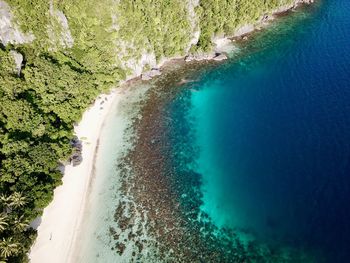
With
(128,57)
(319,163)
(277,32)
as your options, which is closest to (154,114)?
(128,57)

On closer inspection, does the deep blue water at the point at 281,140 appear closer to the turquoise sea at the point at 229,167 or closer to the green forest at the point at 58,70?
the turquoise sea at the point at 229,167

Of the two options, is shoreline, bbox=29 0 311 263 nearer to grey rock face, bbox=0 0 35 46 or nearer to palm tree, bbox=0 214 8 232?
palm tree, bbox=0 214 8 232

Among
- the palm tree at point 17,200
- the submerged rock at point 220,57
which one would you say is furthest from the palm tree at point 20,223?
the submerged rock at point 220,57

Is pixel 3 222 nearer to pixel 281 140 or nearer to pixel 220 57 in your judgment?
pixel 281 140

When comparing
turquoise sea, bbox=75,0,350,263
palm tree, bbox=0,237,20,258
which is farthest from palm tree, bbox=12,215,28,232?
turquoise sea, bbox=75,0,350,263

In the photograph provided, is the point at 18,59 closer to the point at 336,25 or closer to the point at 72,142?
the point at 72,142

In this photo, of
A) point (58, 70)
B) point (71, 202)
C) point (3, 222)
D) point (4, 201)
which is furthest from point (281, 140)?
point (3, 222)
